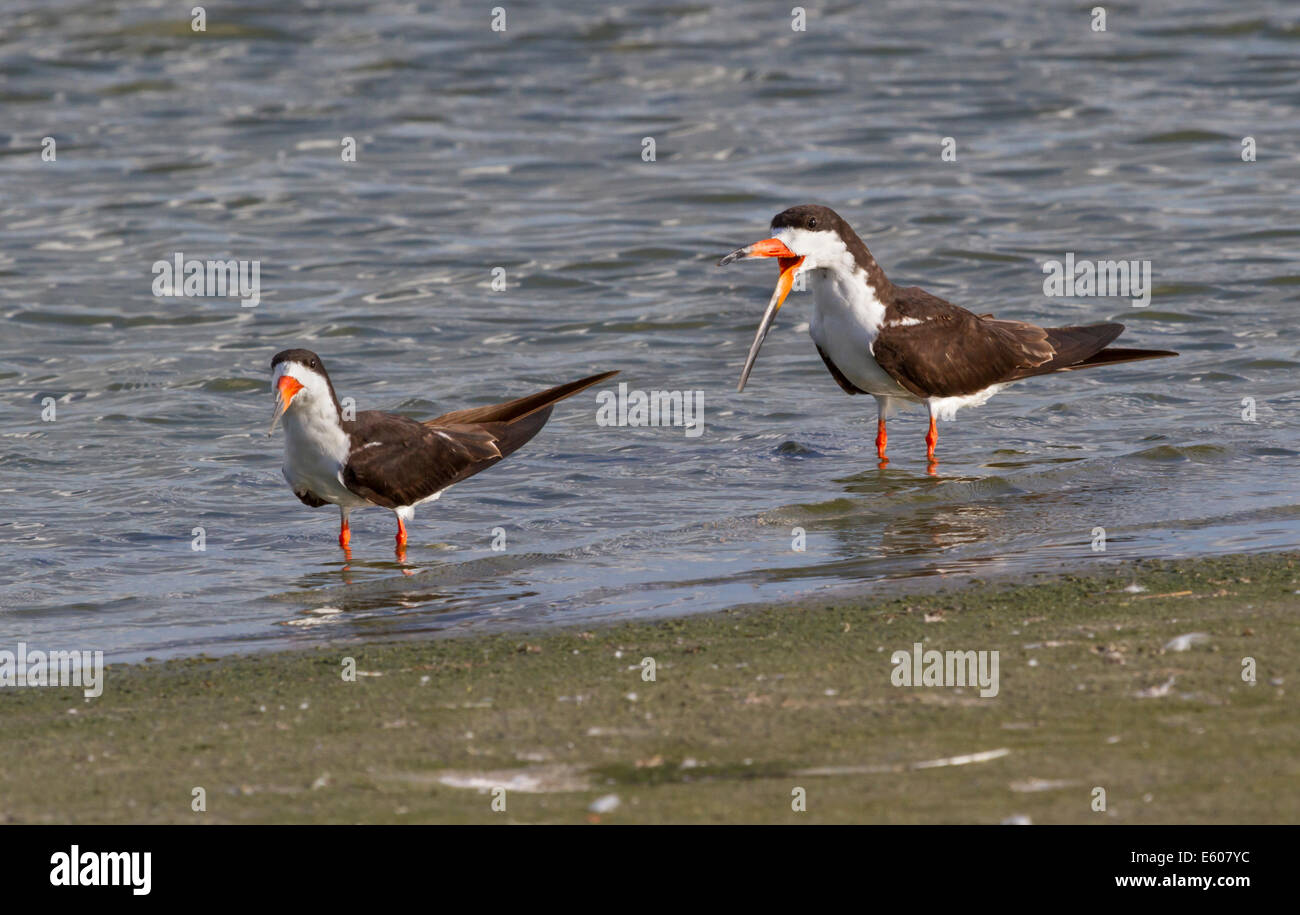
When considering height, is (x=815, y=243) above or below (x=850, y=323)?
above

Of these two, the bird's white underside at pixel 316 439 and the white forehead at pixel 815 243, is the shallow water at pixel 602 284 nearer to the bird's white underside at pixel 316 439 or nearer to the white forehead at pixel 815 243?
the bird's white underside at pixel 316 439

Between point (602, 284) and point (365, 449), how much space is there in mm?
6495

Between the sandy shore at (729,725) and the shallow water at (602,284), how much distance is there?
824 mm

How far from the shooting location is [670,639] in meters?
6.53

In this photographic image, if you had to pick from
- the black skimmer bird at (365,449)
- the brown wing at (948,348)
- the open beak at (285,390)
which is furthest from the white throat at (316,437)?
the brown wing at (948,348)

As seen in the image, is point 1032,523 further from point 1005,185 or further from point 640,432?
point 1005,185

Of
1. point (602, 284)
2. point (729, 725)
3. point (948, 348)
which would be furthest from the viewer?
point (602, 284)

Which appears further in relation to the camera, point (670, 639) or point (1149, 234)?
point (1149, 234)

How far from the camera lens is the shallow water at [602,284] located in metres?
8.36

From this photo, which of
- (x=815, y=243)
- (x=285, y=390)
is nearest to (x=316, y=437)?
(x=285, y=390)

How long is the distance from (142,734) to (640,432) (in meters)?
5.83

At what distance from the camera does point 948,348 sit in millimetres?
10062

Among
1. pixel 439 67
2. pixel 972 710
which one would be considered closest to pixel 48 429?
pixel 972 710

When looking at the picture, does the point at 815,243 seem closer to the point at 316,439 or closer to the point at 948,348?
the point at 948,348
